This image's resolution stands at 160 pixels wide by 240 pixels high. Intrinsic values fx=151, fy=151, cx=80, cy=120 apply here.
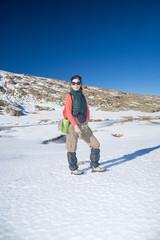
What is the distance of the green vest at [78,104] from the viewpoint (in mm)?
3658

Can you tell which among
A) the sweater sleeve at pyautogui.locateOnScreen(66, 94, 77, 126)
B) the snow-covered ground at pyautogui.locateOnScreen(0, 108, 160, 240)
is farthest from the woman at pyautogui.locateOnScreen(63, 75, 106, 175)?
the snow-covered ground at pyautogui.locateOnScreen(0, 108, 160, 240)

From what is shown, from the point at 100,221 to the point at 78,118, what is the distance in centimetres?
224

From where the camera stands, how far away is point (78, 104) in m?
3.67

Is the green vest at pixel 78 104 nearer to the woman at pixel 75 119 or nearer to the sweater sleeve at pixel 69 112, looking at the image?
the woman at pixel 75 119

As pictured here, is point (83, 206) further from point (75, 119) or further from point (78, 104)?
point (78, 104)

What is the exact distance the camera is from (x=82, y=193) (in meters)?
2.82

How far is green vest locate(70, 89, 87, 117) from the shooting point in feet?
12.0

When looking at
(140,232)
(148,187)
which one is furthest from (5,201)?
(148,187)

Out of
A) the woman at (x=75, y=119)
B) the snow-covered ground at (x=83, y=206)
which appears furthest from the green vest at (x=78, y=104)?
the snow-covered ground at (x=83, y=206)

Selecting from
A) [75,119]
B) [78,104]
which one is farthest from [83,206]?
[78,104]

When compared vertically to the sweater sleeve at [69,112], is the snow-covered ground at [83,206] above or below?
below

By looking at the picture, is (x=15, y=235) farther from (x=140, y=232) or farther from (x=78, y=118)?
(x=78, y=118)

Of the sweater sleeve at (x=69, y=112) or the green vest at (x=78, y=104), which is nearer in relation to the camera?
the sweater sleeve at (x=69, y=112)

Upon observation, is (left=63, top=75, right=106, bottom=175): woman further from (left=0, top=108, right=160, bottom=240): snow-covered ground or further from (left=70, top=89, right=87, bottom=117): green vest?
(left=0, top=108, right=160, bottom=240): snow-covered ground
